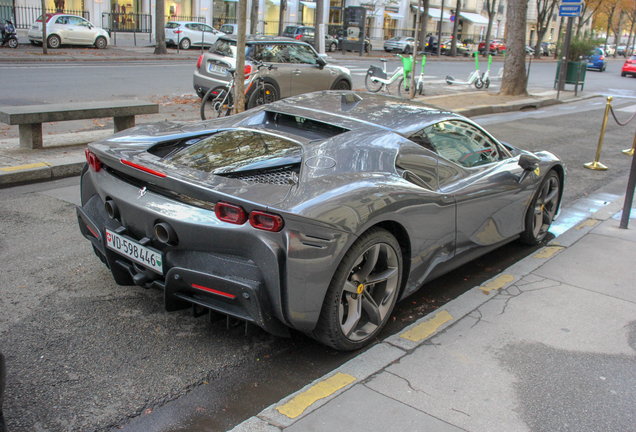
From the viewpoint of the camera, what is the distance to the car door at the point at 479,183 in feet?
13.1

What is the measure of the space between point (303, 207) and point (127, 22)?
38.8 meters

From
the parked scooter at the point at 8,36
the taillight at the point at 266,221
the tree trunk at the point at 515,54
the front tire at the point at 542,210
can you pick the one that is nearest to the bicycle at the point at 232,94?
the front tire at the point at 542,210

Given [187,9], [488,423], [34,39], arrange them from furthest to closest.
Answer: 1. [187,9]
2. [34,39]
3. [488,423]

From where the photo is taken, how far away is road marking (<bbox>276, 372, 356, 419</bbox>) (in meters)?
2.70

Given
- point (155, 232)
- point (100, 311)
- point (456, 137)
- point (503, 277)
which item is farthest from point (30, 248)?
point (503, 277)

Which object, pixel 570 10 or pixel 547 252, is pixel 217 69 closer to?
pixel 547 252

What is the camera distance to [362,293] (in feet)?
10.7

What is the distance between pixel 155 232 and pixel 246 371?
888 mm

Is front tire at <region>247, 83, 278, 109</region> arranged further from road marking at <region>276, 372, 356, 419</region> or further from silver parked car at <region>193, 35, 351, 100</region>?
road marking at <region>276, 372, 356, 419</region>

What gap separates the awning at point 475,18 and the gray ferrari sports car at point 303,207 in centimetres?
6671

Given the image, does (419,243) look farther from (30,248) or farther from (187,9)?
(187,9)

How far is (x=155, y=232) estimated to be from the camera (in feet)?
10.1

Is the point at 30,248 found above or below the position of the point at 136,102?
below

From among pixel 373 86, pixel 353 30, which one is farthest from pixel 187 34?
pixel 373 86
